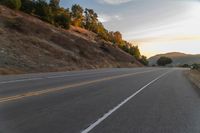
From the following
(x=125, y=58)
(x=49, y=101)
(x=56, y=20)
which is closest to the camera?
(x=49, y=101)

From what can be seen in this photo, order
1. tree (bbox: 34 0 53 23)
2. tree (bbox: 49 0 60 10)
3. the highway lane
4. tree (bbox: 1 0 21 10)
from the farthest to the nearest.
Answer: tree (bbox: 49 0 60 10)
tree (bbox: 34 0 53 23)
tree (bbox: 1 0 21 10)
the highway lane

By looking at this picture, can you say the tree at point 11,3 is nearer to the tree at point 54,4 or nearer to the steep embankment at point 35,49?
A: the steep embankment at point 35,49

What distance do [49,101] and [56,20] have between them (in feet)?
285

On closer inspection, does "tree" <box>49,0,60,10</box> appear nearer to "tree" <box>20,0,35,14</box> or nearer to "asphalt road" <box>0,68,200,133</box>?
"tree" <box>20,0,35,14</box>

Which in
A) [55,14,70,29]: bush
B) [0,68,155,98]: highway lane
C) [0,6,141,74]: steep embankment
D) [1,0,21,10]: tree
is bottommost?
[0,68,155,98]: highway lane

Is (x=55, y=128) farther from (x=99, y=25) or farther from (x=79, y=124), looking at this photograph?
(x=99, y=25)

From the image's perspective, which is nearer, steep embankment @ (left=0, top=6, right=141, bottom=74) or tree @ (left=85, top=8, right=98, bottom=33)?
steep embankment @ (left=0, top=6, right=141, bottom=74)

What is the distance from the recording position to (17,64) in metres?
43.8

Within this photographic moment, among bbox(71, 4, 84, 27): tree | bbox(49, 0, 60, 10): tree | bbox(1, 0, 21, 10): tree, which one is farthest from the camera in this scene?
bbox(71, 4, 84, 27): tree

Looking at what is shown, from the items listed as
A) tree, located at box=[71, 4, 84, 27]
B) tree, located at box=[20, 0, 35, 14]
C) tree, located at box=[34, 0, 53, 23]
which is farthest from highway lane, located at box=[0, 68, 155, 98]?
tree, located at box=[71, 4, 84, 27]

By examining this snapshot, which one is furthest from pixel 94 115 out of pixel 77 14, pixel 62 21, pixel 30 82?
pixel 77 14

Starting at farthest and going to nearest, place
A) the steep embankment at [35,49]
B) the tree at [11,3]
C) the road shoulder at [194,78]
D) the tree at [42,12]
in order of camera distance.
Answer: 1. the tree at [42,12]
2. the tree at [11,3]
3. the steep embankment at [35,49]
4. the road shoulder at [194,78]

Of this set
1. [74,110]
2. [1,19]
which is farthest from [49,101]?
[1,19]

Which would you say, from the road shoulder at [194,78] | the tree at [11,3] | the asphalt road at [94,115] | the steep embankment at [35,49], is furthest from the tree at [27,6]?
the asphalt road at [94,115]
